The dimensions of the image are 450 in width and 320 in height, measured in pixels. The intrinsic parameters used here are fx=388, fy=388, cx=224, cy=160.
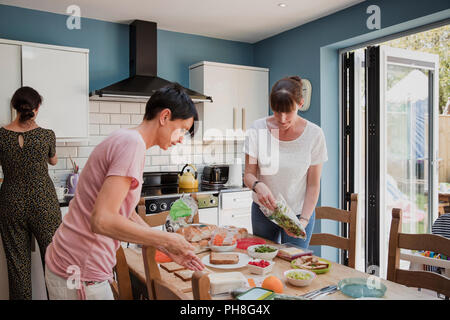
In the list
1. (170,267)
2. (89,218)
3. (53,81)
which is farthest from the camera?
(53,81)

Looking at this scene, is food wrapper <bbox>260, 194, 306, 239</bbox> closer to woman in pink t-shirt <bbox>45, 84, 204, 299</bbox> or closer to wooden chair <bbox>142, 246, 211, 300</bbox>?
woman in pink t-shirt <bbox>45, 84, 204, 299</bbox>

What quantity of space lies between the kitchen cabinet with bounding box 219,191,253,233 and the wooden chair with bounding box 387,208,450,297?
2.16 m

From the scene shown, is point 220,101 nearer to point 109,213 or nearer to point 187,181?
point 187,181

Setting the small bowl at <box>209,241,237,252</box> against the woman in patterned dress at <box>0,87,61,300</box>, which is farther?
the woman in patterned dress at <box>0,87,61,300</box>

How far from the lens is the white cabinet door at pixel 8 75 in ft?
9.86

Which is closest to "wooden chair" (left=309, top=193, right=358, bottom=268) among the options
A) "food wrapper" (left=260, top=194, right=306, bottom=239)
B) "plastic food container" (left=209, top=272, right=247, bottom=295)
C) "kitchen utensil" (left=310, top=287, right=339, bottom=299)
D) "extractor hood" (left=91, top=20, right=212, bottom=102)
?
"food wrapper" (left=260, top=194, right=306, bottom=239)

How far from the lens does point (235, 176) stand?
13.4ft

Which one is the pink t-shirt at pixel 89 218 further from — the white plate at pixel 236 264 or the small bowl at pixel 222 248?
the small bowl at pixel 222 248

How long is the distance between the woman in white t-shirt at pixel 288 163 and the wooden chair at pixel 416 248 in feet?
1.51

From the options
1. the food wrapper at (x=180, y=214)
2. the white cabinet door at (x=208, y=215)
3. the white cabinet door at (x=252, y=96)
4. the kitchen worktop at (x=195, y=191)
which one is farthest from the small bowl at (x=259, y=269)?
the white cabinet door at (x=252, y=96)

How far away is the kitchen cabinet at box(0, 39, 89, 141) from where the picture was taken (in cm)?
303

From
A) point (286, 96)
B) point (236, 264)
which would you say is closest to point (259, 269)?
point (236, 264)

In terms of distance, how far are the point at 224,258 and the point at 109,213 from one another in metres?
0.73
